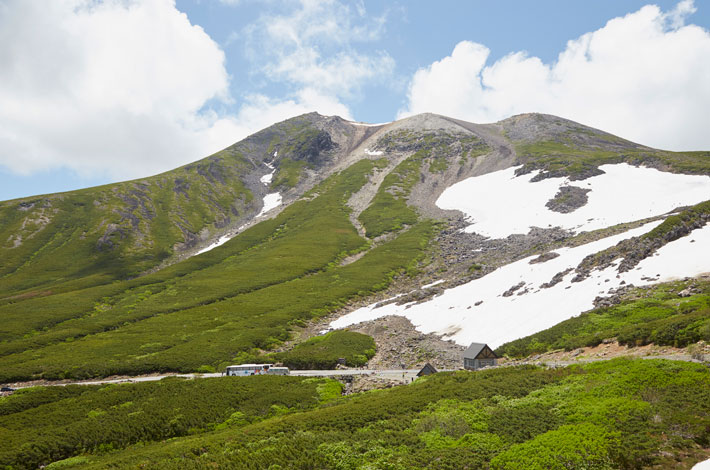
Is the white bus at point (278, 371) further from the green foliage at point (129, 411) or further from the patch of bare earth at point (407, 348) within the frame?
the patch of bare earth at point (407, 348)

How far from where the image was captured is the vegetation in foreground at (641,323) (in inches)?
1023

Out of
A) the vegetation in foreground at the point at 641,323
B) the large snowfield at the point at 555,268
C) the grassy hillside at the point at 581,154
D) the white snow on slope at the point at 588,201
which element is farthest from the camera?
the grassy hillside at the point at 581,154

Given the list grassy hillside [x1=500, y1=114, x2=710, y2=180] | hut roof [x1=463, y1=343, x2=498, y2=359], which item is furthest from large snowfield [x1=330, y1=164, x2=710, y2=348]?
grassy hillside [x1=500, y1=114, x2=710, y2=180]

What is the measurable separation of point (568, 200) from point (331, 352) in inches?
3092

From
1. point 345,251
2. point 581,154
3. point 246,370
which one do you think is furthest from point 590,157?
point 246,370

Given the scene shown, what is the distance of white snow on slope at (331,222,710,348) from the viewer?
40531 millimetres

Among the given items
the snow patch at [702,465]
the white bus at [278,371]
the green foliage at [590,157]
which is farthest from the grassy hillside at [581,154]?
the white bus at [278,371]

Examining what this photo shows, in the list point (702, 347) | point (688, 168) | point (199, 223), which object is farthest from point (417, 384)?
point (199, 223)

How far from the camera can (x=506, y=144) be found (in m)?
186

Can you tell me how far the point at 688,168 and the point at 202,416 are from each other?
385 feet

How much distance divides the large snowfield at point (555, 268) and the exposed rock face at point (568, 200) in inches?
77.6

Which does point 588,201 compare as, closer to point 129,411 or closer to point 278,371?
point 278,371

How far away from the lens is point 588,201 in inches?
3674

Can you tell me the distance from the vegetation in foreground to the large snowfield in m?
3.18
